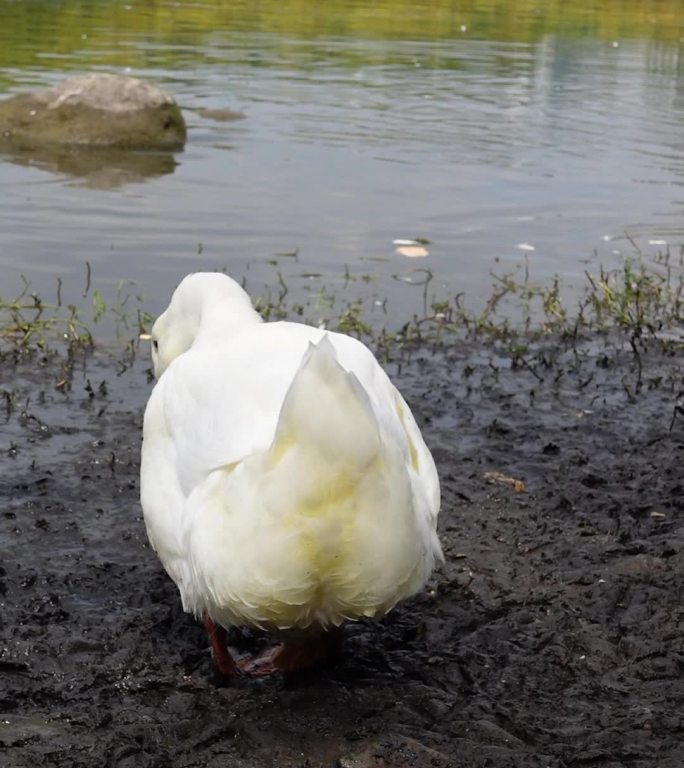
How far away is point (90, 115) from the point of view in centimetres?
1428

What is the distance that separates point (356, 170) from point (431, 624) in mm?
9187

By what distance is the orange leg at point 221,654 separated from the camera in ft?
14.3

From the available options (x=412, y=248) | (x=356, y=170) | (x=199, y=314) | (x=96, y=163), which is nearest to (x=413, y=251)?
(x=412, y=248)

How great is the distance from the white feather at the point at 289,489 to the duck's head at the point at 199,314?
2.10 feet

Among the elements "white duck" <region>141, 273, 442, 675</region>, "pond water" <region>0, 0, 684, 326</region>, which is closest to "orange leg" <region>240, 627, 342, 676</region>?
"white duck" <region>141, 273, 442, 675</region>

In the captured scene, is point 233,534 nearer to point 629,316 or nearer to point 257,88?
point 629,316

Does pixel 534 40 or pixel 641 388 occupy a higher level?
pixel 534 40

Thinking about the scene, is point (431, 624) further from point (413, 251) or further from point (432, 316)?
point (413, 251)

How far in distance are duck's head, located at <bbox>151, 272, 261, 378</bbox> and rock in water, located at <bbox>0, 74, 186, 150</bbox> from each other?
900 centimetres

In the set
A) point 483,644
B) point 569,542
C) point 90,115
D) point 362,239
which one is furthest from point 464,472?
point 90,115

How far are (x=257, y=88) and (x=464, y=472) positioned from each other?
13532 millimetres

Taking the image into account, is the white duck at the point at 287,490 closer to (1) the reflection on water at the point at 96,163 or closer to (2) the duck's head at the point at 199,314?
(2) the duck's head at the point at 199,314

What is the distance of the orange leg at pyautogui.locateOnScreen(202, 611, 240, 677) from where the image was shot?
4344 mm

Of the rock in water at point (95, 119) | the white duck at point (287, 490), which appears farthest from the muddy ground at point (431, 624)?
the rock in water at point (95, 119)
